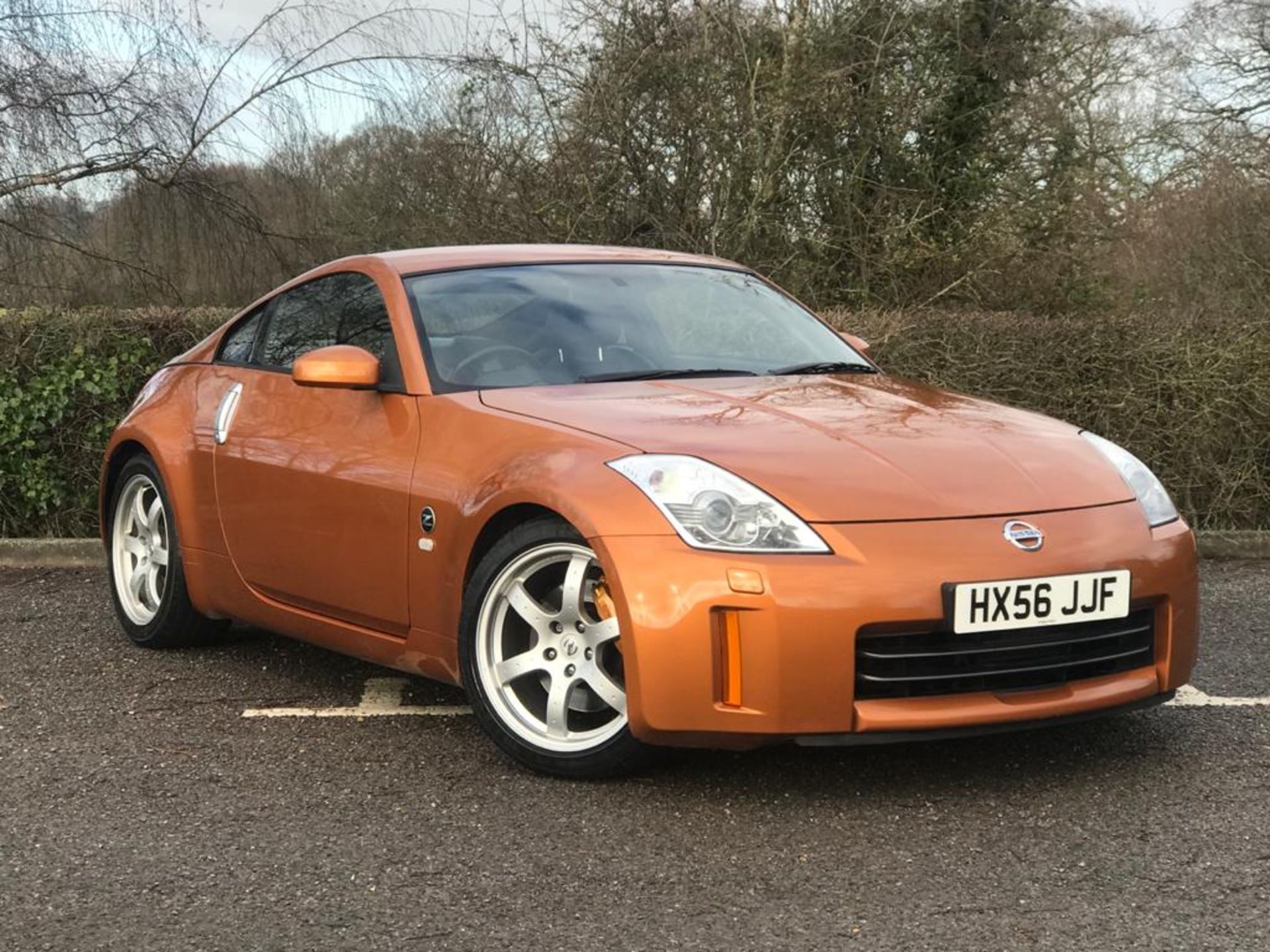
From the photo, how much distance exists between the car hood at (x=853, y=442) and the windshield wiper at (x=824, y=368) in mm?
285

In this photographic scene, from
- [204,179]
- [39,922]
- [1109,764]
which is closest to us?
[39,922]

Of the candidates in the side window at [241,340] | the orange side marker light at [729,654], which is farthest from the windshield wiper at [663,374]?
the side window at [241,340]

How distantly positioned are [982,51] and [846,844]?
10000 mm

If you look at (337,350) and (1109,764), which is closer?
(1109,764)

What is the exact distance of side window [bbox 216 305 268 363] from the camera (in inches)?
199

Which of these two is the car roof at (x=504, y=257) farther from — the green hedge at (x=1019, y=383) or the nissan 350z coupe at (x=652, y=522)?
the green hedge at (x=1019, y=383)

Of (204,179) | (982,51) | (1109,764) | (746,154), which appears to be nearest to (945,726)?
(1109,764)

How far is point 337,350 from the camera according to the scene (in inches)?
162

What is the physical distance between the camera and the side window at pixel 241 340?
5.07 meters

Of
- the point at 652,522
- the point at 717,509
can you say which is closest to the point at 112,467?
→ the point at 652,522

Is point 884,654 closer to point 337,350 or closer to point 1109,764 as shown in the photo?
point 1109,764

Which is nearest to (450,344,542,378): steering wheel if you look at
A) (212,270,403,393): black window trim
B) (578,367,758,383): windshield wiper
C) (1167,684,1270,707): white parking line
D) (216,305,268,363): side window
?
(578,367,758,383): windshield wiper

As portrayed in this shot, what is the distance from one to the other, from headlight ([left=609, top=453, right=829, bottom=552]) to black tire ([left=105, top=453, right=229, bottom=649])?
2.27m

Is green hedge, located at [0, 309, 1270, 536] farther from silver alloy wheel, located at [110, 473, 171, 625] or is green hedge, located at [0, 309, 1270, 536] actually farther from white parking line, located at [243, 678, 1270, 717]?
white parking line, located at [243, 678, 1270, 717]
